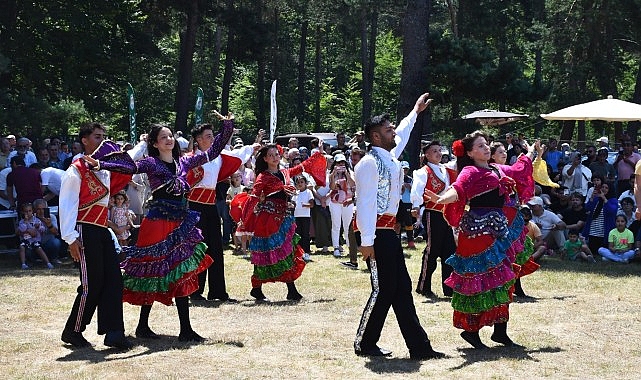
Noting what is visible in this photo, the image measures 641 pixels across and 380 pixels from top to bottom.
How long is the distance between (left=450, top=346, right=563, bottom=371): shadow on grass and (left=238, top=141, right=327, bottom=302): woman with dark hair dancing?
10.9ft

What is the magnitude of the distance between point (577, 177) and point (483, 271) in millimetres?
10472

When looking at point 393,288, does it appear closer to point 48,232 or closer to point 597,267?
point 597,267

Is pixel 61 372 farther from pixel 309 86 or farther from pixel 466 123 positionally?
pixel 309 86

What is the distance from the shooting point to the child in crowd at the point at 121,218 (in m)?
14.1

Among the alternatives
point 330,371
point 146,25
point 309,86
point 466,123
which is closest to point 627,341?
point 330,371

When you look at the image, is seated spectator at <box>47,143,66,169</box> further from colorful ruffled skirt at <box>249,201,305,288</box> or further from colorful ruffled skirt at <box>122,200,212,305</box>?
colorful ruffled skirt at <box>122,200,212,305</box>

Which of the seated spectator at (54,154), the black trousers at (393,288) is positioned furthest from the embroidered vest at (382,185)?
the seated spectator at (54,154)

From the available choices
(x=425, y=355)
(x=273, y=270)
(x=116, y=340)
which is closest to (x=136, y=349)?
(x=116, y=340)

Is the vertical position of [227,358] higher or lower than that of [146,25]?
lower

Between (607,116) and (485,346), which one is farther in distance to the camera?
(607,116)

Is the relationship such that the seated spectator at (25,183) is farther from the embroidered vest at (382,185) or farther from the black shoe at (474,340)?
the black shoe at (474,340)

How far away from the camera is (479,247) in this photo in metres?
7.73

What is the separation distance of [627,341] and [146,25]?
24184mm

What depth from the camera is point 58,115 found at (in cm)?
2169
